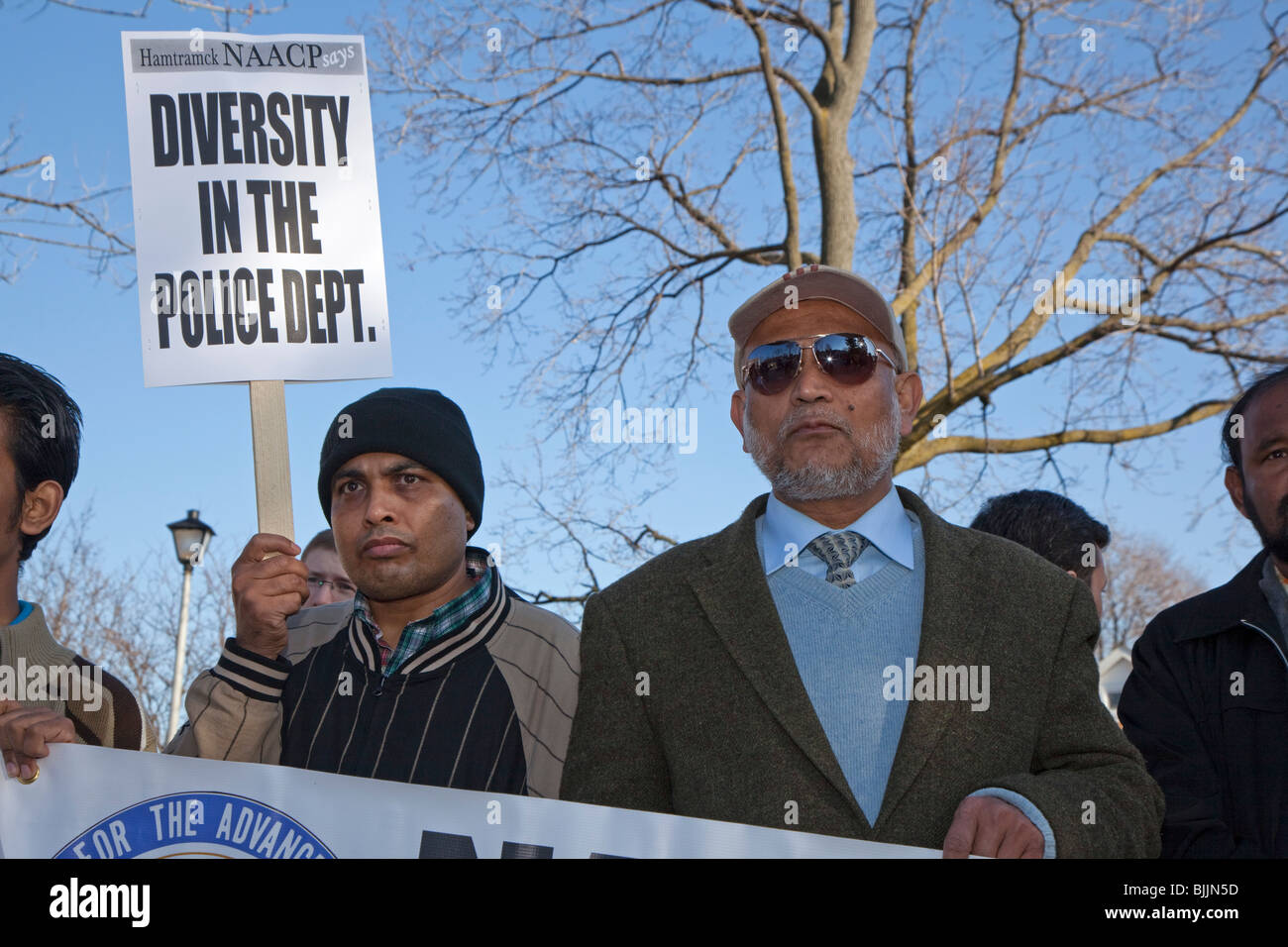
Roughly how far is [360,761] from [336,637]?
404 mm

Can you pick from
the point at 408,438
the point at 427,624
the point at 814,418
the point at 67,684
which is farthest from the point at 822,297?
the point at 67,684

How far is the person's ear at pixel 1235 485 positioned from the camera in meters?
3.14

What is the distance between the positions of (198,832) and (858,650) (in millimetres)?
1427

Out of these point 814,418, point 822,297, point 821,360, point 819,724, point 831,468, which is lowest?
point 819,724

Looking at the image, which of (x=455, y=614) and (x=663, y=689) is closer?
(x=663, y=689)

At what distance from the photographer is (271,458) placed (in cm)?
301

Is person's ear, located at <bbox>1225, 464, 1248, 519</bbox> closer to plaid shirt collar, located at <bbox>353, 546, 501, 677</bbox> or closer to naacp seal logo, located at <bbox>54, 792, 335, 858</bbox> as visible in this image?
plaid shirt collar, located at <bbox>353, 546, 501, 677</bbox>

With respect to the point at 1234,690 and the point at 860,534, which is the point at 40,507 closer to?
the point at 860,534

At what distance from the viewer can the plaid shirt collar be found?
2.83 m

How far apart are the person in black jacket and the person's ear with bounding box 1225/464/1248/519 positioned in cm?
1

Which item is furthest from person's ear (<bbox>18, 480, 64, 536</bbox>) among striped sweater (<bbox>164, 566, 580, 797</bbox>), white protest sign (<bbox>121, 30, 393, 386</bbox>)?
striped sweater (<bbox>164, 566, 580, 797</bbox>)
